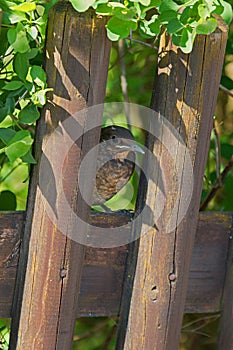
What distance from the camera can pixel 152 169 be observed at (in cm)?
263

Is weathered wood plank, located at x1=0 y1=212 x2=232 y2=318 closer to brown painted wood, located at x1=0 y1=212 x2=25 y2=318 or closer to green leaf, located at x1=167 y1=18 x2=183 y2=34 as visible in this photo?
brown painted wood, located at x1=0 y1=212 x2=25 y2=318

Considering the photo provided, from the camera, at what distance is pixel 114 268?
273cm

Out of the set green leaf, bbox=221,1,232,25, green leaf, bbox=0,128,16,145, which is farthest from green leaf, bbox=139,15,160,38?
green leaf, bbox=0,128,16,145

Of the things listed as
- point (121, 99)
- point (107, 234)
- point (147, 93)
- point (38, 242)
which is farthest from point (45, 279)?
point (147, 93)

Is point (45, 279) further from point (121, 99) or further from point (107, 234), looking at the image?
point (121, 99)

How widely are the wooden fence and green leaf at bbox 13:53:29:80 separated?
0.10 meters

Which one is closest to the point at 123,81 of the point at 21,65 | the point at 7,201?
the point at 7,201

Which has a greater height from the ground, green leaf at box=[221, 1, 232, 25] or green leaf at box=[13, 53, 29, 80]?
green leaf at box=[221, 1, 232, 25]

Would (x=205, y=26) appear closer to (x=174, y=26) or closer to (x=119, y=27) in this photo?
(x=174, y=26)

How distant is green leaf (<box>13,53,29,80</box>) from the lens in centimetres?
230

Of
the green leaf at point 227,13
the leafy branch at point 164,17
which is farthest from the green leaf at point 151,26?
the green leaf at point 227,13

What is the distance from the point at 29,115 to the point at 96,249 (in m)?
0.59

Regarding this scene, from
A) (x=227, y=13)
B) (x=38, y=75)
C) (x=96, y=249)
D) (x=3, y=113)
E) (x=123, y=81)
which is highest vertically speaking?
(x=123, y=81)

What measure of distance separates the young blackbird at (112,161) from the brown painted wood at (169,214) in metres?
0.48
